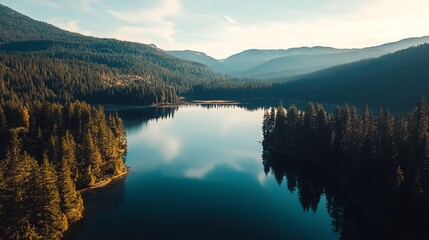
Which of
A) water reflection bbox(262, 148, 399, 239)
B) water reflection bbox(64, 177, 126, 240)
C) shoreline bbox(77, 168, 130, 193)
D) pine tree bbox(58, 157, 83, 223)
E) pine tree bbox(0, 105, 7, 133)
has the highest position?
pine tree bbox(0, 105, 7, 133)

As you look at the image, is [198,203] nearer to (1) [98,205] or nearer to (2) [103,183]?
(1) [98,205]

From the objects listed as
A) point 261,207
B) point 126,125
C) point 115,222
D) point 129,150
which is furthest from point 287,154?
point 126,125

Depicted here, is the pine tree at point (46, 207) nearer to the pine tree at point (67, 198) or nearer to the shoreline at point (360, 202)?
the pine tree at point (67, 198)

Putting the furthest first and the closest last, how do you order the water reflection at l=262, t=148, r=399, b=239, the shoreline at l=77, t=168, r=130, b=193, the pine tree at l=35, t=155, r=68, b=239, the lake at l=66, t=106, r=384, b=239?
the shoreline at l=77, t=168, r=130, b=193
the water reflection at l=262, t=148, r=399, b=239
the lake at l=66, t=106, r=384, b=239
the pine tree at l=35, t=155, r=68, b=239

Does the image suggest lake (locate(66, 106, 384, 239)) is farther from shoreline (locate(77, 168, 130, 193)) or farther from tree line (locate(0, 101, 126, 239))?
tree line (locate(0, 101, 126, 239))

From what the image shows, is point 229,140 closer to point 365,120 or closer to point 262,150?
point 262,150

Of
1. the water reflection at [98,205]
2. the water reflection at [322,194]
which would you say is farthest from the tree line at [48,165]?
the water reflection at [322,194]

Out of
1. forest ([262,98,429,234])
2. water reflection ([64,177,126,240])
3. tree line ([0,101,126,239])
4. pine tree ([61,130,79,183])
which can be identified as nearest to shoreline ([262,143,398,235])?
forest ([262,98,429,234])
